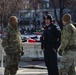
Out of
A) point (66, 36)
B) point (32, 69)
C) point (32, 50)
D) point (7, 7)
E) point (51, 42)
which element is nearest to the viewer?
point (66, 36)

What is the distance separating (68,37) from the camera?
8.09 metres

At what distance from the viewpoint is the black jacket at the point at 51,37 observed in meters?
8.69

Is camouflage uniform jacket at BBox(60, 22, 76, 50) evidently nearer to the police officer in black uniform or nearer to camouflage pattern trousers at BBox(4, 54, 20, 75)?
the police officer in black uniform

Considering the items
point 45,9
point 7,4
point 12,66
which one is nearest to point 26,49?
point 12,66

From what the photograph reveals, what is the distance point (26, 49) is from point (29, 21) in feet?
223

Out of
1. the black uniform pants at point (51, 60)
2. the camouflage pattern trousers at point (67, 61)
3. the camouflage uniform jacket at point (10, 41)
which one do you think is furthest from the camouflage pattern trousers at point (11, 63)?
the camouflage pattern trousers at point (67, 61)

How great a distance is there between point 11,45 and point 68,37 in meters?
1.50

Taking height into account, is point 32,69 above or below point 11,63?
below

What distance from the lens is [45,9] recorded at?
78125mm

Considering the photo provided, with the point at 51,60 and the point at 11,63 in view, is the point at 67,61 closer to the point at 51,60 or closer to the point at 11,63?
the point at 51,60

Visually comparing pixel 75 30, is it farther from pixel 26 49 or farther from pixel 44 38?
pixel 26 49

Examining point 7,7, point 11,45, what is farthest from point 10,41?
point 7,7

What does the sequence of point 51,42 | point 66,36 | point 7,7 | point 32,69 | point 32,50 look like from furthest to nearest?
point 7,7
point 32,50
point 32,69
point 51,42
point 66,36

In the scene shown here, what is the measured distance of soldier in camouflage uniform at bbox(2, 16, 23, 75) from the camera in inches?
343
